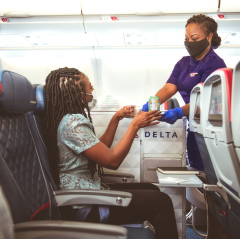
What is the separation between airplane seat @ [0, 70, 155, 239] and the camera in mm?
873

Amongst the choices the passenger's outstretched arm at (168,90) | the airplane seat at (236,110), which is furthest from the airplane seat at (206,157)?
the passenger's outstretched arm at (168,90)

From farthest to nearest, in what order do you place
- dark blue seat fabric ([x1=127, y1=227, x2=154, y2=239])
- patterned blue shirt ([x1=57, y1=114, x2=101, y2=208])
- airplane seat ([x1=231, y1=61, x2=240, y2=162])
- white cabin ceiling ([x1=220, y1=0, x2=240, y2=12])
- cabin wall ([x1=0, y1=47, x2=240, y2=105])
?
cabin wall ([x1=0, y1=47, x2=240, y2=105]) → white cabin ceiling ([x1=220, y1=0, x2=240, y2=12]) → patterned blue shirt ([x1=57, y1=114, x2=101, y2=208]) → dark blue seat fabric ([x1=127, y1=227, x2=154, y2=239]) → airplane seat ([x1=231, y1=61, x2=240, y2=162])

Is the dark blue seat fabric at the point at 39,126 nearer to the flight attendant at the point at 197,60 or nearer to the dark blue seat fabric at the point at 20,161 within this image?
the dark blue seat fabric at the point at 20,161

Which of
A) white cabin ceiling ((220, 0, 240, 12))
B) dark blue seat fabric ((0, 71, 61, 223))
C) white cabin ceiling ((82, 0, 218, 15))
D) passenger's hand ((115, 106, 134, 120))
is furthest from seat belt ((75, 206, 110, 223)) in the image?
white cabin ceiling ((220, 0, 240, 12))

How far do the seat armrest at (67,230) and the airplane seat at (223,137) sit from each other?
55 cm

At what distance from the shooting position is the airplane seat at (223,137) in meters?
0.90

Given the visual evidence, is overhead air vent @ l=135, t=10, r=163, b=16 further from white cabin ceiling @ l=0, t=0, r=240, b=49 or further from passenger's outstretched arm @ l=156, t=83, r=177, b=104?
passenger's outstretched arm @ l=156, t=83, r=177, b=104

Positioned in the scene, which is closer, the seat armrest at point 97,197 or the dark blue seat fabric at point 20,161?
the dark blue seat fabric at point 20,161

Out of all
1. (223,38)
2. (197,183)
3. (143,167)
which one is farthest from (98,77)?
(197,183)

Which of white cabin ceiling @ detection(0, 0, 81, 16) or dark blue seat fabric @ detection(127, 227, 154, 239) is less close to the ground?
white cabin ceiling @ detection(0, 0, 81, 16)

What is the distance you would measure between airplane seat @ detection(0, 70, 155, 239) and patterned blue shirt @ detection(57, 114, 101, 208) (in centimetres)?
10

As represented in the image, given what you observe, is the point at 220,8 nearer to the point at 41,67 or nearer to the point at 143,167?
the point at 143,167

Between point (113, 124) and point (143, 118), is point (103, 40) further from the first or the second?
point (143, 118)

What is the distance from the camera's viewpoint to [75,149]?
1.22 metres
